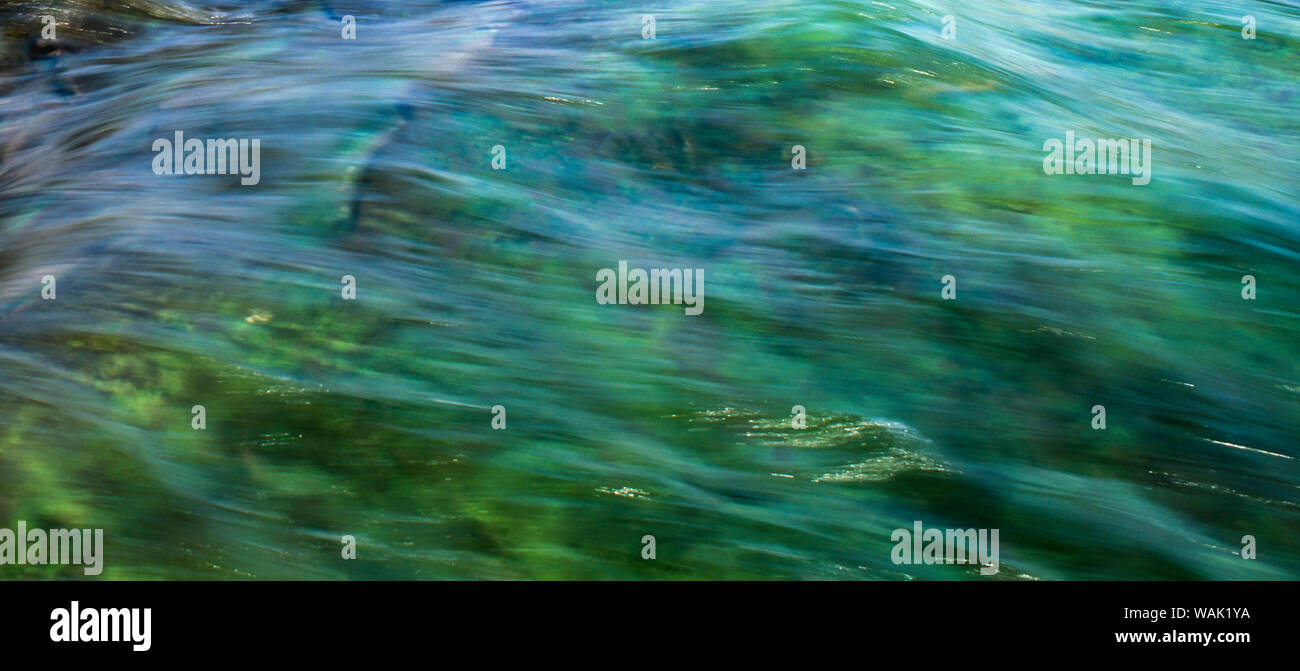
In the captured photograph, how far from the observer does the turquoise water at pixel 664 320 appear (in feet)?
9.53

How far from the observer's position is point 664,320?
367cm

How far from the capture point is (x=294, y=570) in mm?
2752

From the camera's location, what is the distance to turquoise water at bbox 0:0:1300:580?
2906 mm

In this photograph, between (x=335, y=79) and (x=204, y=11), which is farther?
(x=204, y=11)

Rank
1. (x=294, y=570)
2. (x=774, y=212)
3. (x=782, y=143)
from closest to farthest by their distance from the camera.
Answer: (x=294, y=570), (x=774, y=212), (x=782, y=143)

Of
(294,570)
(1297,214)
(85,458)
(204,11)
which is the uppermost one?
(204,11)

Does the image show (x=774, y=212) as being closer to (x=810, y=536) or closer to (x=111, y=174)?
(x=810, y=536)

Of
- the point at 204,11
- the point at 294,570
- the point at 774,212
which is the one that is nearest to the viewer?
the point at 294,570

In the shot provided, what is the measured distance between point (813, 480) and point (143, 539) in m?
1.91

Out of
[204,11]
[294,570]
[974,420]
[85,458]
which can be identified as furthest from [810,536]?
[204,11]

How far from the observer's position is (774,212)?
4.29 meters

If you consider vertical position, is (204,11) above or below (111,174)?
above

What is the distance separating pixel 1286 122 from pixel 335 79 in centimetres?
511

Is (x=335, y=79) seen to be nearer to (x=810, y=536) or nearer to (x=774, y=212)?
(x=774, y=212)
